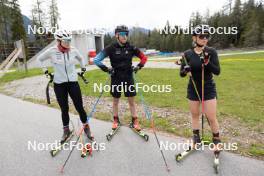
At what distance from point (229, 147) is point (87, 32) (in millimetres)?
20325

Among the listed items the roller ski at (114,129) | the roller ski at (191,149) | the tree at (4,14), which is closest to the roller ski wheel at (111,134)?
the roller ski at (114,129)

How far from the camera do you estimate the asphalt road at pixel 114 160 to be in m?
3.22

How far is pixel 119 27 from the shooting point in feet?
13.9

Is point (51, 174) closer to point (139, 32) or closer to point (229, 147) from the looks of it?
point (229, 147)

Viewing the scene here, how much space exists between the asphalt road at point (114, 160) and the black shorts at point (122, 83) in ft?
2.89

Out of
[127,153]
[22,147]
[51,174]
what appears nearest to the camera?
[51,174]

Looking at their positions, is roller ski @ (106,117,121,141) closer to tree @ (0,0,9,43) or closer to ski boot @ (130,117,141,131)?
ski boot @ (130,117,141,131)

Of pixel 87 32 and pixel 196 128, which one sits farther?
pixel 87 32

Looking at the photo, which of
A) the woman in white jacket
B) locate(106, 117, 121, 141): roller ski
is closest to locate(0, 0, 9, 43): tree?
the woman in white jacket

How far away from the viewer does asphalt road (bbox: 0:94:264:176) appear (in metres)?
3.22

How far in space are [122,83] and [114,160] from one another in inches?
63.1

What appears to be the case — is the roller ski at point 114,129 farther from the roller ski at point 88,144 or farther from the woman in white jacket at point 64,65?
the woman in white jacket at point 64,65

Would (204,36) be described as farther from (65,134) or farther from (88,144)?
(65,134)

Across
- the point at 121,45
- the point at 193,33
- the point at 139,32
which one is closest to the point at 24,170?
the point at 121,45
